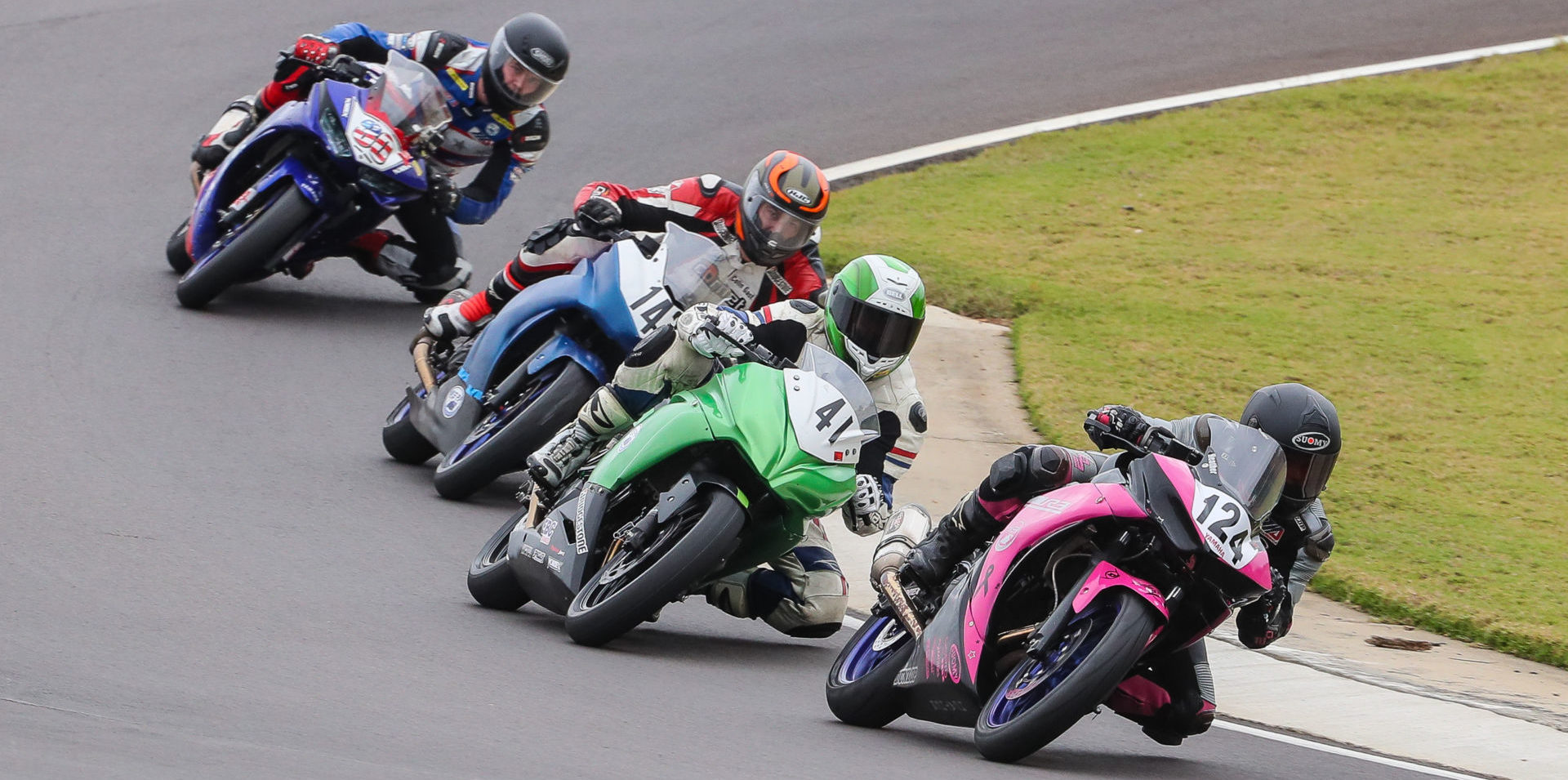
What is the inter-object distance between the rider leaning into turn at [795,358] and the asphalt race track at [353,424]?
24cm

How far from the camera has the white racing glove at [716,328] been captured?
23.5 ft

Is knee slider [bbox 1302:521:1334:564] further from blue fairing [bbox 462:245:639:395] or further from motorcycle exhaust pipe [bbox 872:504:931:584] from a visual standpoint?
blue fairing [bbox 462:245:639:395]

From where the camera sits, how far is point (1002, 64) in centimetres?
1877

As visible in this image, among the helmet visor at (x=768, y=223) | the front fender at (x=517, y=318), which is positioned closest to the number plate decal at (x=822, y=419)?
the helmet visor at (x=768, y=223)

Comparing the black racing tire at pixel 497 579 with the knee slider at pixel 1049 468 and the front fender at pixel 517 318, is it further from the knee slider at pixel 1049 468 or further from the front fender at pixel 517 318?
the knee slider at pixel 1049 468

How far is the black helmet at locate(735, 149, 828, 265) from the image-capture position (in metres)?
8.85

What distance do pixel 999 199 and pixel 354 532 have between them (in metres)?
8.74

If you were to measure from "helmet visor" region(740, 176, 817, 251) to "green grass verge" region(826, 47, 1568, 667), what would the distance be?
2.84 metres

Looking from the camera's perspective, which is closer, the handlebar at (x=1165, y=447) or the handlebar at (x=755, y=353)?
the handlebar at (x=1165, y=447)

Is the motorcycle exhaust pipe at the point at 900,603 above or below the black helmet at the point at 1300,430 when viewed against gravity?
below

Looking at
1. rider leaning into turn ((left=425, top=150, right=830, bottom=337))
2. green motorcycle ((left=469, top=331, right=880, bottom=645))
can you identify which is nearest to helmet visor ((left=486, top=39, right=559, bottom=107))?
rider leaning into turn ((left=425, top=150, right=830, bottom=337))

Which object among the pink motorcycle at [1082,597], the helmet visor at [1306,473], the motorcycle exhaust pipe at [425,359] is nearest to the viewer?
the pink motorcycle at [1082,597]

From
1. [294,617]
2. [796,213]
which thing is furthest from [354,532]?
[796,213]

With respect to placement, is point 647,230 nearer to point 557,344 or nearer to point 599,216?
point 599,216
